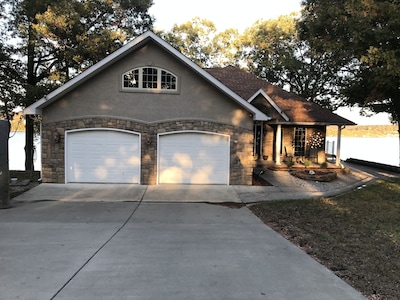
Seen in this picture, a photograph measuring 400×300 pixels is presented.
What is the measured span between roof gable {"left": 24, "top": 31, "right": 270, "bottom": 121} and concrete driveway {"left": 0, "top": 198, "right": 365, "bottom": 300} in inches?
202

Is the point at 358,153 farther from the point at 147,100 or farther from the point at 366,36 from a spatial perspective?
the point at 147,100

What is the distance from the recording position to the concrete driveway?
416cm

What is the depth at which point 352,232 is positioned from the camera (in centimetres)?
708

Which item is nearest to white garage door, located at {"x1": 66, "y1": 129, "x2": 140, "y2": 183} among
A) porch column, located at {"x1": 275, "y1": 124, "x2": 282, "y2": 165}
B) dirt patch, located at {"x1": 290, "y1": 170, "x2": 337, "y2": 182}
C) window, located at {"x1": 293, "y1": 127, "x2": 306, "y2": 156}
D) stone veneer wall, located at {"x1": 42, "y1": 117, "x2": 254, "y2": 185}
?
stone veneer wall, located at {"x1": 42, "y1": 117, "x2": 254, "y2": 185}

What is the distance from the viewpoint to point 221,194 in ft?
37.9

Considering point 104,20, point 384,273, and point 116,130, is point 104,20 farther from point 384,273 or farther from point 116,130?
point 384,273

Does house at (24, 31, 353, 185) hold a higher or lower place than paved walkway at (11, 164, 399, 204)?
higher

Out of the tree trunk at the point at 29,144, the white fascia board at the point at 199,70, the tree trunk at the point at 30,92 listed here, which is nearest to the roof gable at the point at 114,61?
the white fascia board at the point at 199,70

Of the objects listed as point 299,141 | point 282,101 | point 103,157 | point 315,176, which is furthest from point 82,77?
point 299,141

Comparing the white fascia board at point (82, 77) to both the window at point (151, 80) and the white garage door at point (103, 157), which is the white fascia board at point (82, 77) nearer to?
the window at point (151, 80)

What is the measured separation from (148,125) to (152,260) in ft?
27.1

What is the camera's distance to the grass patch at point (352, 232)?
477cm

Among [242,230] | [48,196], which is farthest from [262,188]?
[48,196]

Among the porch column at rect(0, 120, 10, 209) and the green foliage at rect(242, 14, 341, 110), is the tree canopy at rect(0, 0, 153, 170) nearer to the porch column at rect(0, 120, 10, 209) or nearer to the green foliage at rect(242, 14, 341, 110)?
the porch column at rect(0, 120, 10, 209)
